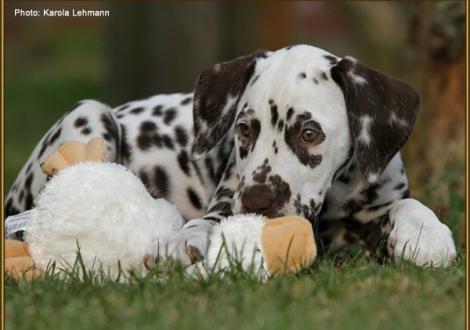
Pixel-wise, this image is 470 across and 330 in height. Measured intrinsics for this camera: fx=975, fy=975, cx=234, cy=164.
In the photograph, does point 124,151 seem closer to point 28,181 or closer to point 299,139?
point 28,181

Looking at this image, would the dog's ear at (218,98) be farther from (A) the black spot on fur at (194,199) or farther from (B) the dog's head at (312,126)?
(A) the black spot on fur at (194,199)

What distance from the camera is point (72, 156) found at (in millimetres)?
5711

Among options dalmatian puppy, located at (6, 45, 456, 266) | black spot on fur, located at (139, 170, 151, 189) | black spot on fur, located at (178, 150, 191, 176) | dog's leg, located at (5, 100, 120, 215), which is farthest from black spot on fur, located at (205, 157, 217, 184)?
dog's leg, located at (5, 100, 120, 215)

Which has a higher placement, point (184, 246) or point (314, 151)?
point (314, 151)

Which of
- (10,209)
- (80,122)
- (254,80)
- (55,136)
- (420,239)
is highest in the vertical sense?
(254,80)

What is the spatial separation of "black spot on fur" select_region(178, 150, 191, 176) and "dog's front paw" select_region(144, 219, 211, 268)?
4.74 ft

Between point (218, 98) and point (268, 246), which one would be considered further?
point (218, 98)

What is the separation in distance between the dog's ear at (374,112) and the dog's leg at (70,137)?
6.10 ft

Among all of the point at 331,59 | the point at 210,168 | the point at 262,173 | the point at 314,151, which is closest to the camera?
the point at 262,173

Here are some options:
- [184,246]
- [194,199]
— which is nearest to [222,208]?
[194,199]

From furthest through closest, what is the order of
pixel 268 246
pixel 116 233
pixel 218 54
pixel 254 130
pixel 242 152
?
pixel 218 54 < pixel 242 152 < pixel 254 130 < pixel 116 233 < pixel 268 246

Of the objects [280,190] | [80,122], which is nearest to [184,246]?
[280,190]

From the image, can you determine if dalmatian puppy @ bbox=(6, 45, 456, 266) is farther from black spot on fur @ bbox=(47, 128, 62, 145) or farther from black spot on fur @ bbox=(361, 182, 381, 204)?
black spot on fur @ bbox=(47, 128, 62, 145)

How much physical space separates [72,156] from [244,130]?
1024mm
